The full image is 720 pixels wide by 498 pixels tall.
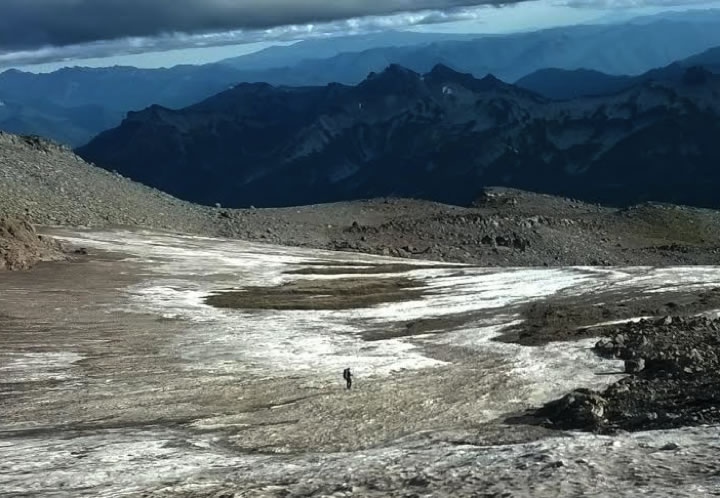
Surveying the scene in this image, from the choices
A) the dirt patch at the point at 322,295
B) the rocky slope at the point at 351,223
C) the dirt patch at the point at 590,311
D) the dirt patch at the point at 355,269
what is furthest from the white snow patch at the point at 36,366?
the rocky slope at the point at 351,223

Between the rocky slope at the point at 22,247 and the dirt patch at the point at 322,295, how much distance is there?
10068mm

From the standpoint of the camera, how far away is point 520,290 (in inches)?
1666

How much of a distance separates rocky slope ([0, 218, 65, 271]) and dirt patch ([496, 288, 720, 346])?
969 inches

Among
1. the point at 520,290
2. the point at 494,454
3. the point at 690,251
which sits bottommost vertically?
the point at 690,251

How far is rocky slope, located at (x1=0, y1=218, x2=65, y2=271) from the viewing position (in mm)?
43406

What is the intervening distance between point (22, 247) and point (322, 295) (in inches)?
615

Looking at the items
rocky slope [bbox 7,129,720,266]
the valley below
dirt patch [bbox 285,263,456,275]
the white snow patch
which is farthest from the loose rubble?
rocky slope [bbox 7,129,720,266]

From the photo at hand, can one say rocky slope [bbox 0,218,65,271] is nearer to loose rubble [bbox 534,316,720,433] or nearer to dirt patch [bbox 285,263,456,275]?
dirt patch [bbox 285,263,456,275]

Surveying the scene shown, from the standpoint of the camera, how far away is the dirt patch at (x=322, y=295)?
40.1 m

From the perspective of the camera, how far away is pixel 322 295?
A: 42531 millimetres

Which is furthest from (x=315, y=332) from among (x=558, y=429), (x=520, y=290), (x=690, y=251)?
(x=690, y=251)

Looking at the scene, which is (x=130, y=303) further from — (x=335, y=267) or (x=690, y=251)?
(x=690, y=251)

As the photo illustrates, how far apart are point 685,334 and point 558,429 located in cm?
1099

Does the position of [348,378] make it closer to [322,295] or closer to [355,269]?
[322,295]
